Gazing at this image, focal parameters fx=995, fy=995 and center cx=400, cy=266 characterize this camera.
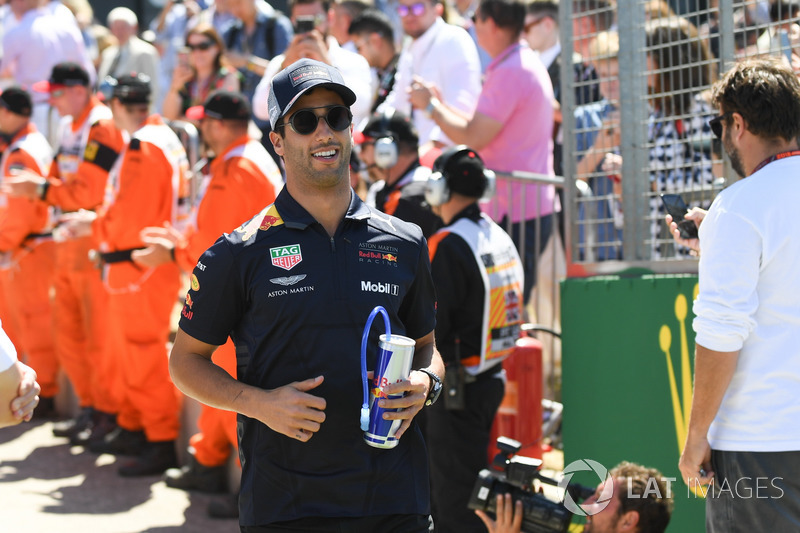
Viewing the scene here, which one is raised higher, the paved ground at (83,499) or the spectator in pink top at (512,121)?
the spectator in pink top at (512,121)

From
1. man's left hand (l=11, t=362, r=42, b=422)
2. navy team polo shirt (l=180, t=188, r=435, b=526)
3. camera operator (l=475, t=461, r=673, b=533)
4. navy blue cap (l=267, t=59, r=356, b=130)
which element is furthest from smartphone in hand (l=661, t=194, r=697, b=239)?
man's left hand (l=11, t=362, r=42, b=422)

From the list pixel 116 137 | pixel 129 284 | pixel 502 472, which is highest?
pixel 116 137

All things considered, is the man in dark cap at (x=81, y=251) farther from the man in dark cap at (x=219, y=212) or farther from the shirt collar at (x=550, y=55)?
the shirt collar at (x=550, y=55)

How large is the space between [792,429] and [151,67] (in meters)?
10.4

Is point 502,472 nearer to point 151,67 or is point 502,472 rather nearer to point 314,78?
point 314,78

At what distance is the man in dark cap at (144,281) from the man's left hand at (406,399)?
Result: 4.94 m

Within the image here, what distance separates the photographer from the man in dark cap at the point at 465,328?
16.8 feet

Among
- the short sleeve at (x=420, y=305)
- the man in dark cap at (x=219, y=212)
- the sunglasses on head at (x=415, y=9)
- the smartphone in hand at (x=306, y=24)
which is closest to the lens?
the short sleeve at (x=420, y=305)

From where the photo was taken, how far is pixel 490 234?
529cm

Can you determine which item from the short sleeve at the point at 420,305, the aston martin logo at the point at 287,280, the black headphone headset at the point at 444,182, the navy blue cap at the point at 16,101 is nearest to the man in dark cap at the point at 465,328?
the black headphone headset at the point at 444,182

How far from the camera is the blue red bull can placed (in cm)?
289

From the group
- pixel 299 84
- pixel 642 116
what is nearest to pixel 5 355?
pixel 299 84

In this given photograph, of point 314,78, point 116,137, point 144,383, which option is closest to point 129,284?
point 144,383

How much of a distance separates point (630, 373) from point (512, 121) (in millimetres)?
2285
